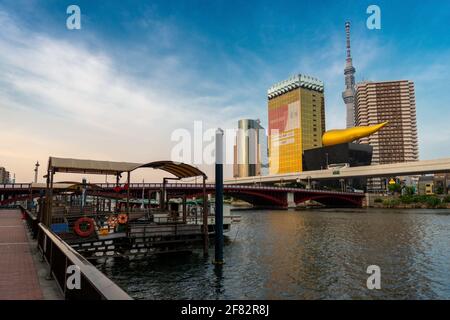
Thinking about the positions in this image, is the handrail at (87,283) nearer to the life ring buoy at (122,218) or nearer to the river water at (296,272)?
the river water at (296,272)

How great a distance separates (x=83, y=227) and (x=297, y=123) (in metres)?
174

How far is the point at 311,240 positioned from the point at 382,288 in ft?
51.5

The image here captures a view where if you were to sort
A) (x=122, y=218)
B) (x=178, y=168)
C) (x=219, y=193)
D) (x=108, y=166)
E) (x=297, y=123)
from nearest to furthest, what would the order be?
(x=219, y=193), (x=108, y=166), (x=178, y=168), (x=122, y=218), (x=297, y=123)

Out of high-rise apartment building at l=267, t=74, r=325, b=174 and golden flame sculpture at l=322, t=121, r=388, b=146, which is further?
high-rise apartment building at l=267, t=74, r=325, b=174

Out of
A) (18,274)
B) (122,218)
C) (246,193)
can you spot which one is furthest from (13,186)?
(18,274)

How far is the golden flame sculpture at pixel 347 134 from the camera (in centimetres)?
14620

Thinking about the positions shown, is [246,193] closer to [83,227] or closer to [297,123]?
[83,227]

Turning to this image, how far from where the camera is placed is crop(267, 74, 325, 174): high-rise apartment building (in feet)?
602

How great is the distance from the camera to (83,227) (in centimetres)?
1964

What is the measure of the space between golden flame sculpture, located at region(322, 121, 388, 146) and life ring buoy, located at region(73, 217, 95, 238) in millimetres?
146065

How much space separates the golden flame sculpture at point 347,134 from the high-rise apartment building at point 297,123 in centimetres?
Answer: 2435

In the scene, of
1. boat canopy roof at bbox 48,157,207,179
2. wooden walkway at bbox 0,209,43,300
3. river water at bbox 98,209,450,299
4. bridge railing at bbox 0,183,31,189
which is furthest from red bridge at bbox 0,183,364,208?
wooden walkway at bbox 0,209,43,300

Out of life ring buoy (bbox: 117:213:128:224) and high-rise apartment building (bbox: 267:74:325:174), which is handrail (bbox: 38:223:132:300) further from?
high-rise apartment building (bbox: 267:74:325:174)
